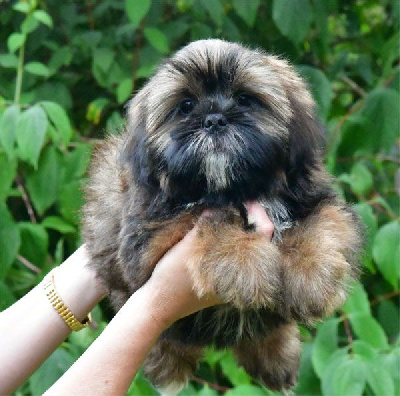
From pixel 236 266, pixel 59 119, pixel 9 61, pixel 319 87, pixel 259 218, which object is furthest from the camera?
pixel 9 61

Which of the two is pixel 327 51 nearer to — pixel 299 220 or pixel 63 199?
pixel 63 199

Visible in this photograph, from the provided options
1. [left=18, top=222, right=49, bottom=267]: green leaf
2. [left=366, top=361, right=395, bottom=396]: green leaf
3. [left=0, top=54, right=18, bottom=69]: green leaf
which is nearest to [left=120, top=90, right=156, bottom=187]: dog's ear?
[left=18, top=222, right=49, bottom=267]: green leaf

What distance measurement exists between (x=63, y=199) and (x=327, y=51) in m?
1.59

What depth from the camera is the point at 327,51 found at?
400cm

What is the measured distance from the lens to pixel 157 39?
3506 millimetres

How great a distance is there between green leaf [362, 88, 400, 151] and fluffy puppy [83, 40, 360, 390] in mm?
1171

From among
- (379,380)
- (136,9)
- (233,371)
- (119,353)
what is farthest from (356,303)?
(136,9)

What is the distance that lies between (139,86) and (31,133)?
0.90 m

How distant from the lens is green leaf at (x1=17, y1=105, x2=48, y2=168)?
294 cm

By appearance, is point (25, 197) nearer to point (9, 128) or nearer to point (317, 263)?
point (9, 128)

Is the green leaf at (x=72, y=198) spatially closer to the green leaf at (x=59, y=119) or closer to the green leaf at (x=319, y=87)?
the green leaf at (x=59, y=119)

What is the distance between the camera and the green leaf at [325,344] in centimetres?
304

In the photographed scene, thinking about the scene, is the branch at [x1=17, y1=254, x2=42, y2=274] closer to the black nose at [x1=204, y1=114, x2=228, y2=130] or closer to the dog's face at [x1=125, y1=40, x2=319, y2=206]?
the dog's face at [x1=125, y1=40, x2=319, y2=206]

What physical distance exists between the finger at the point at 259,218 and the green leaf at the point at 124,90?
147cm
